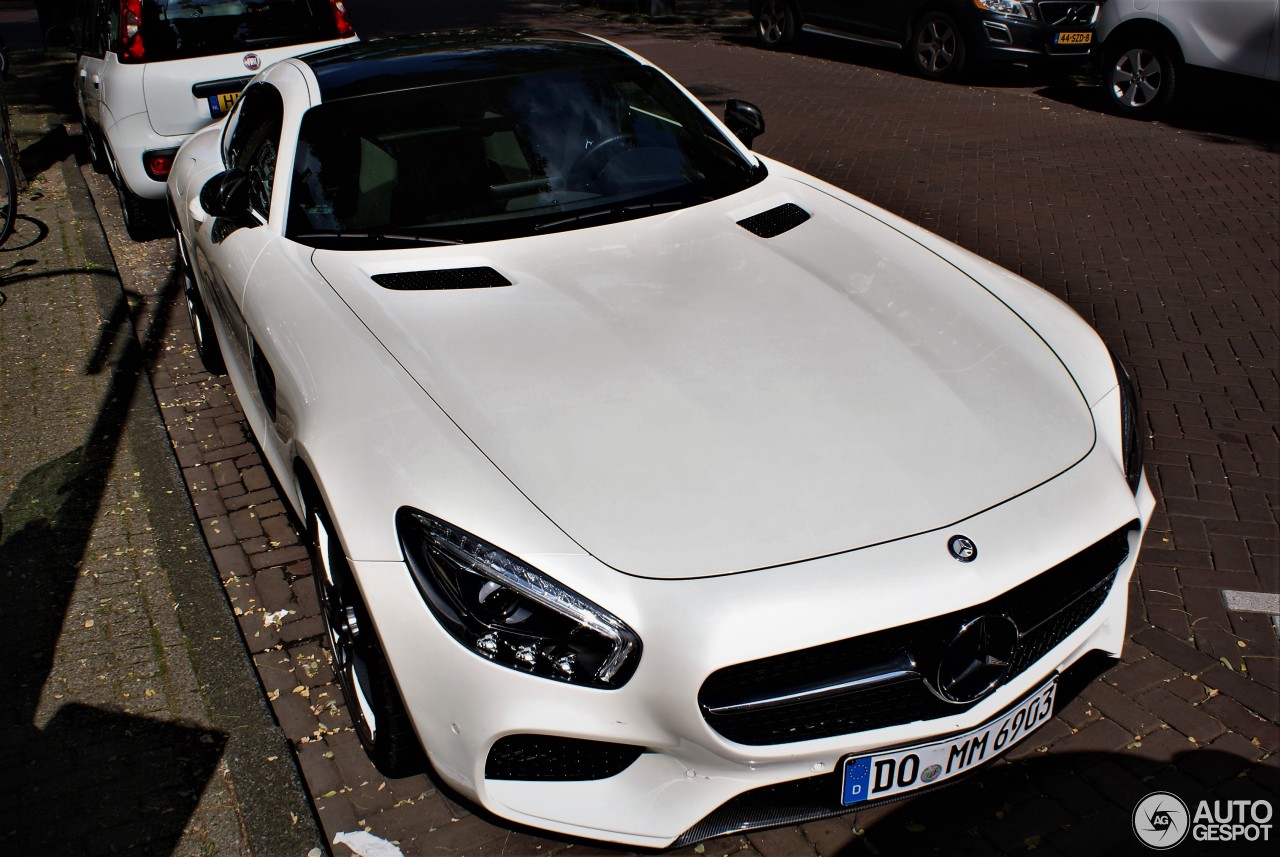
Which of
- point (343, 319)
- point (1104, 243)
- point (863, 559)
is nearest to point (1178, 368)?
point (1104, 243)

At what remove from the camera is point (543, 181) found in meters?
3.91

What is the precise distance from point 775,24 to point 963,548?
44.1 feet

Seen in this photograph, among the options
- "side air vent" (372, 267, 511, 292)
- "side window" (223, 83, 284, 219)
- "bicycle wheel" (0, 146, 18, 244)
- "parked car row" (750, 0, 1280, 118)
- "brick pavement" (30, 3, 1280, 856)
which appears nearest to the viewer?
"brick pavement" (30, 3, 1280, 856)

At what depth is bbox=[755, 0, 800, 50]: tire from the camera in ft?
47.4

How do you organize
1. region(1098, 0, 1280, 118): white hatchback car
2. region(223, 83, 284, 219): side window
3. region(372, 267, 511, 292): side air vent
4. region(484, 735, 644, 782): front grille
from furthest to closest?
region(1098, 0, 1280, 118): white hatchback car
region(223, 83, 284, 219): side window
region(372, 267, 511, 292): side air vent
region(484, 735, 644, 782): front grille

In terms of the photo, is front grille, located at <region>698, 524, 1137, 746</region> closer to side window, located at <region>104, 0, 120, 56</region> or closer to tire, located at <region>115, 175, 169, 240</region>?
tire, located at <region>115, 175, 169, 240</region>

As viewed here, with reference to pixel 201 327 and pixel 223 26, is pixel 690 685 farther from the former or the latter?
pixel 223 26

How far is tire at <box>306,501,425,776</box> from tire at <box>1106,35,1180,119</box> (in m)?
9.62

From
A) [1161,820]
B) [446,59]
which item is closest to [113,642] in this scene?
[446,59]

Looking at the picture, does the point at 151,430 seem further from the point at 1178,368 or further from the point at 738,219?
the point at 1178,368

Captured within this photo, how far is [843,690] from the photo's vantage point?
2.45 metres

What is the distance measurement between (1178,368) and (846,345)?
3.01 m

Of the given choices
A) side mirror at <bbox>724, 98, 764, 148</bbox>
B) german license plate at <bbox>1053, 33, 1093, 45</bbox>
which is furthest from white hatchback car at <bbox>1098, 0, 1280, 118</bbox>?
side mirror at <bbox>724, 98, 764, 148</bbox>

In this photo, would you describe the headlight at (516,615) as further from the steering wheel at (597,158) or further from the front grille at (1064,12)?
the front grille at (1064,12)
